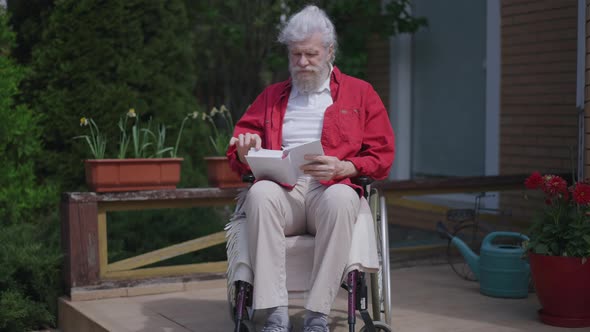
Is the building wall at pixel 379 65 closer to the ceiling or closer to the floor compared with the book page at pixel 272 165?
closer to the ceiling

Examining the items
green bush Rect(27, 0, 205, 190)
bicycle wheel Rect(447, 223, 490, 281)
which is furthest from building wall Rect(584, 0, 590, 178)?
green bush Rect(27, 0, 205, 190)

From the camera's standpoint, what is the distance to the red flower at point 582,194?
3.40 meters

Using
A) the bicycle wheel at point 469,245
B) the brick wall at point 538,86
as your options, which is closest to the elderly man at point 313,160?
the bicycle wheel at point 469,245

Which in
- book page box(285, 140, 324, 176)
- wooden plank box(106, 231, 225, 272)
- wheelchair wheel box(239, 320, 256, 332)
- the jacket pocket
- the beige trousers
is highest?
the jacket pocket

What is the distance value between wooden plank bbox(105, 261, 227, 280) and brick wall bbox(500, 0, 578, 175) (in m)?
2.31

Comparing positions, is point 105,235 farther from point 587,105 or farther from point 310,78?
point 587,105

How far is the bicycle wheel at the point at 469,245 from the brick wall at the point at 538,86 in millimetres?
755

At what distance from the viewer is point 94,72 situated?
17.2 ft

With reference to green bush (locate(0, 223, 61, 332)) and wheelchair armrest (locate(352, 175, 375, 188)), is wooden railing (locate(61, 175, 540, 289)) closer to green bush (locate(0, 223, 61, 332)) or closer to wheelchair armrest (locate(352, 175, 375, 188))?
green bush (locate(0, 223, 61, 332))

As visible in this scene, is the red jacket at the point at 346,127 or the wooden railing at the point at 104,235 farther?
the wooden railing at the point at 104,235

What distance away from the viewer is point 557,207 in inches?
142

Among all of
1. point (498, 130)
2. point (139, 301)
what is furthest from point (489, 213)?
point (139, 301)

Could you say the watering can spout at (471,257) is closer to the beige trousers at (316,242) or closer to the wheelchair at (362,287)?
the wheelchair at (362,287)

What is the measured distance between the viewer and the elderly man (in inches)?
118
